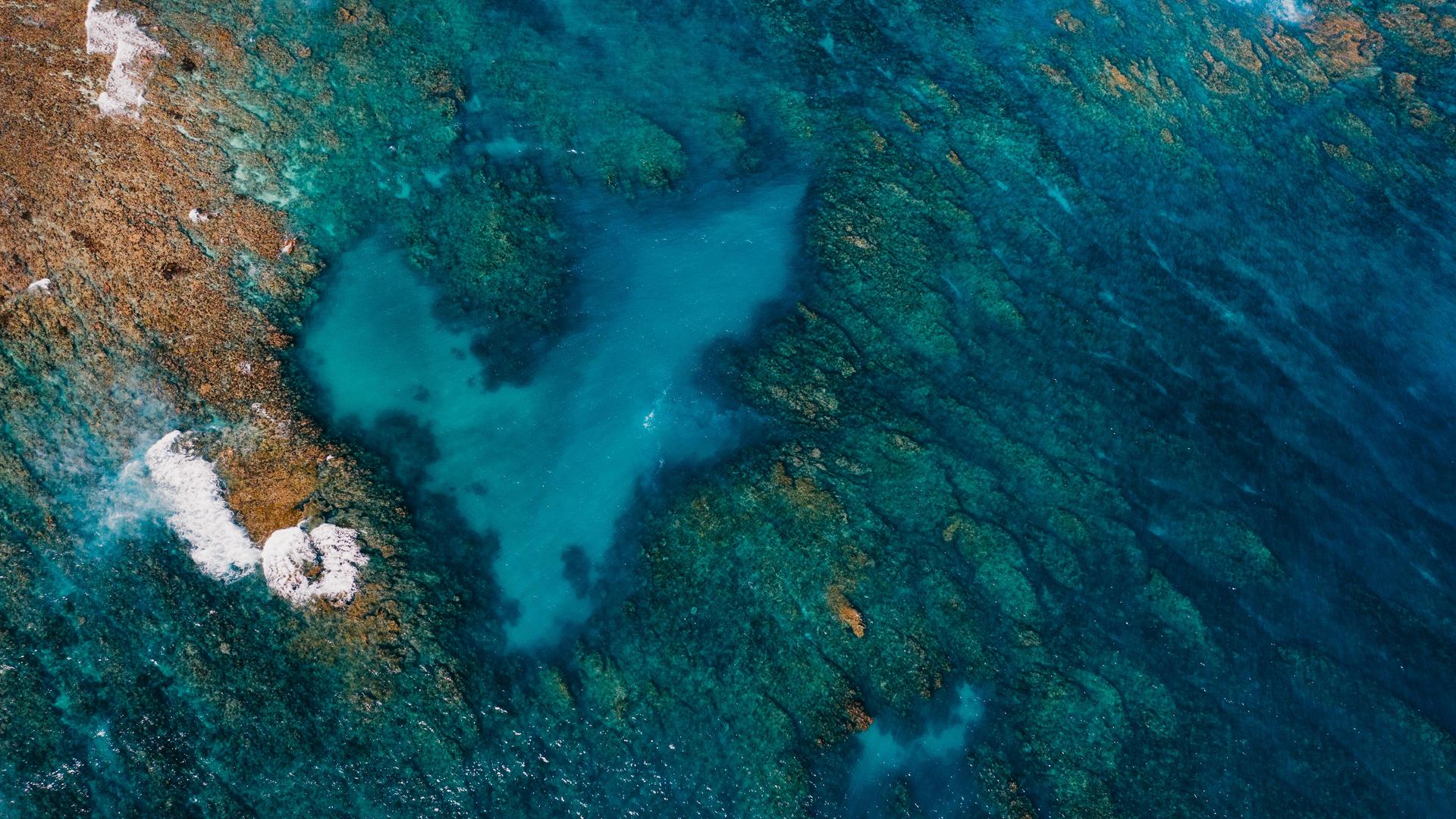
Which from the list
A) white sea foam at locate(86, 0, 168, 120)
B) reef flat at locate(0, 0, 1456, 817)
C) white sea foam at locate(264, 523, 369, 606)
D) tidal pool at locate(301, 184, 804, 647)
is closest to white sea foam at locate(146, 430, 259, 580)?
reef flat at locate(0, 0, 1456, 817)

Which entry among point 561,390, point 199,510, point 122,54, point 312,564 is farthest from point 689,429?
point 122,54

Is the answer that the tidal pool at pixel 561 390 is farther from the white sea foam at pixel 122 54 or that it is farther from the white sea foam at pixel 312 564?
the white sea foam at pixel 122 54

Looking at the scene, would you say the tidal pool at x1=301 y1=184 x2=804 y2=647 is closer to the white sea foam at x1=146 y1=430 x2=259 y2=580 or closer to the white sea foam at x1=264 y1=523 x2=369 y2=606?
the white sea foam at x1=264 y1=523 x2=369 y2=606

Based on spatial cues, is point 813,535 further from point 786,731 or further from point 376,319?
point 376,319

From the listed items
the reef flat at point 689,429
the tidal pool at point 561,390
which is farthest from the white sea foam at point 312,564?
the tidal pool at point 561,390

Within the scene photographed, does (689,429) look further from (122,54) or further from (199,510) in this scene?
(122,54)

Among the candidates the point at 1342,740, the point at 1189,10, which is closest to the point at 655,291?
the point at 1342,740

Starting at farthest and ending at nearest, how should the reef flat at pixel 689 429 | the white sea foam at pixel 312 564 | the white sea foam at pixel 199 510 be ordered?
the white sea foam at pixel 199 510 < the white sea foam at pixel 312 564 < the reef flat at pixel 689 429
